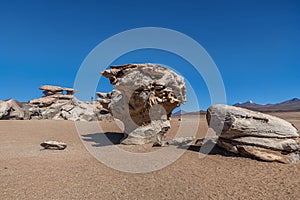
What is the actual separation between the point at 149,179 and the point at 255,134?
564 centimetres

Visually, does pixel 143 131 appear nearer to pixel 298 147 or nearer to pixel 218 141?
pixel 218 141

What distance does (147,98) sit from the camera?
47.7ft

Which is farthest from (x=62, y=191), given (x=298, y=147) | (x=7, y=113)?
(x=7, y=113)

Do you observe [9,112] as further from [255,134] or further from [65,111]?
[255,134]

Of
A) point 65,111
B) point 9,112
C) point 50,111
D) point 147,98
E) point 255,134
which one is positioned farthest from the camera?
point 50,111

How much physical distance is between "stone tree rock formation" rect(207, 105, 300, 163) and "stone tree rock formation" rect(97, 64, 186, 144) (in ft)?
14.9

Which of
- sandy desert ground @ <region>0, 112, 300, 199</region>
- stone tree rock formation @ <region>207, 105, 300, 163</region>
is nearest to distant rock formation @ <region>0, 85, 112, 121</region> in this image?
sandy desert ground @ <region>0, 112, 300, 199</region>

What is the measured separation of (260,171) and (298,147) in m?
3.09

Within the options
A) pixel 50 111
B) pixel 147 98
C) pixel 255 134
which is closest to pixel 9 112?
pixel 50 111

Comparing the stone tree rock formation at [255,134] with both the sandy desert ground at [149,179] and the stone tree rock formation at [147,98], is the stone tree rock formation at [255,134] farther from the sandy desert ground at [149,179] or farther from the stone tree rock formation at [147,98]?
the stone tree rock formation at [147,98]

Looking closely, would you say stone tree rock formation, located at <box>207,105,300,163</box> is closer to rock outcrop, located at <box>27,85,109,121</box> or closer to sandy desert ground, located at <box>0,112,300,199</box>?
sandy desert ground, located at <box>0,112,300,199</box>

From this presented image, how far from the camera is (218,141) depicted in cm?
1128

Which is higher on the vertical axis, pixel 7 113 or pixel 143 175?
pixel 7 113

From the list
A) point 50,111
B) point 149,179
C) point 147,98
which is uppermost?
point 50,111
